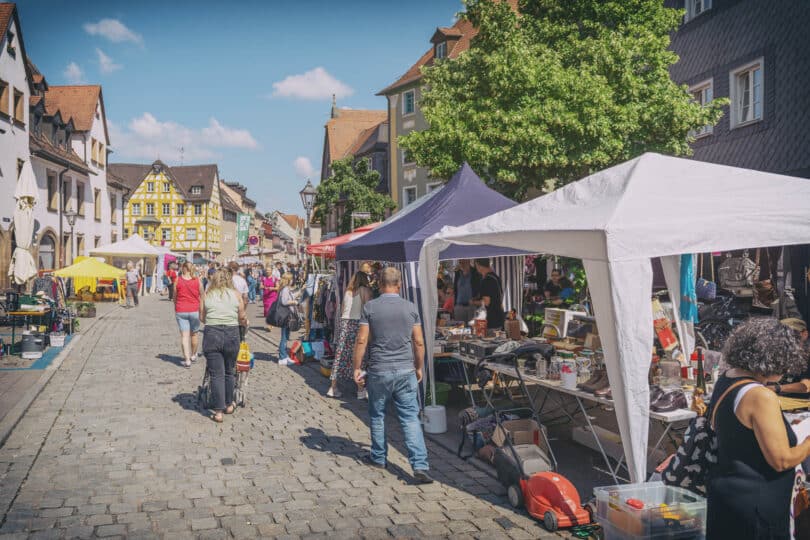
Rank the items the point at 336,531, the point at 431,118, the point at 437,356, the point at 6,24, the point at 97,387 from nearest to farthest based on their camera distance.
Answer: the point at 336,531
the point at 437,356
the point at 97,387
the point at 431,118
the point at 6,24

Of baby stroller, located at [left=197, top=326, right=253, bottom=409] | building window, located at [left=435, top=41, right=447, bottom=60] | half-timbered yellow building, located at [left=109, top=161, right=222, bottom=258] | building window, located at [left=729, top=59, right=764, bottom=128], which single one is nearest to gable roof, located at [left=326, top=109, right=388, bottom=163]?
half-timbered yellow building, located at [left=109, top=161, right=222, bottom=258]

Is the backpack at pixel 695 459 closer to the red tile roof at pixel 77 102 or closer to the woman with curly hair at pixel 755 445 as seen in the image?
the woman with curly hair at pixel 755 445

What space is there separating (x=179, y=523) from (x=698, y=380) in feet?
13.8

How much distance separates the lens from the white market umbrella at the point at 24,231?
49.9 feet

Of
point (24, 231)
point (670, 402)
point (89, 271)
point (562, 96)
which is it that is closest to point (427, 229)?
point (670, 402)

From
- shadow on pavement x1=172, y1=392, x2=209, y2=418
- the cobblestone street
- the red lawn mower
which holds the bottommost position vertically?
the cobblestone street

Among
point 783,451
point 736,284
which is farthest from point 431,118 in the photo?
point 783,451

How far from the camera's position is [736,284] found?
13.6 m

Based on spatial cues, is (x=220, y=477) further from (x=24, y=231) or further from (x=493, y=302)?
(x=24, y=231)

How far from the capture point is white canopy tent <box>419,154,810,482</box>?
468cm

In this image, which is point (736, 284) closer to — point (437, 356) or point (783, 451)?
point (437, 356)

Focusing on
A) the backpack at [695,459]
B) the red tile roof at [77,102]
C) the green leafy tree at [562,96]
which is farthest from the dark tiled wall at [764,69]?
the red tile roof at [77,102]

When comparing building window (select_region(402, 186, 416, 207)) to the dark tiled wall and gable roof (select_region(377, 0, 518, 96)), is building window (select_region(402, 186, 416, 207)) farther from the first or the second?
the dark tiled wall

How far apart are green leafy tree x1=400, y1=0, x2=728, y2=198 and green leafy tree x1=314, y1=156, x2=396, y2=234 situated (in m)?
16.5
